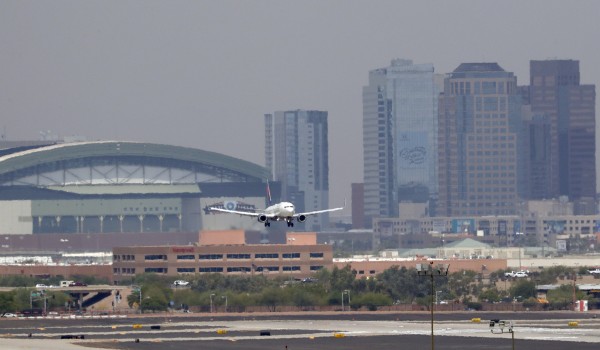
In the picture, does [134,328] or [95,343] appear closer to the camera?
[95,343]

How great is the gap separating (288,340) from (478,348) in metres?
19.2

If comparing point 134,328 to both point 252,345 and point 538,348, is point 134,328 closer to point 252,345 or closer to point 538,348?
point 252,345

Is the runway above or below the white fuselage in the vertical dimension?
below

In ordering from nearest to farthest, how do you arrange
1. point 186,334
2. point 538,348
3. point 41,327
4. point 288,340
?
point 538,348 → point 288,340 → point 186,334 → point 41,327

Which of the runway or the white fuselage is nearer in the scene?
the runway

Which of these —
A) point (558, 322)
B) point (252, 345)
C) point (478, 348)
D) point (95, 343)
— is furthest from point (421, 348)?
point (558, 322)

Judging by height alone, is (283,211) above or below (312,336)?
above

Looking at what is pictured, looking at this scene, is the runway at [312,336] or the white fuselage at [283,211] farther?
the white fuselage at [283,211]

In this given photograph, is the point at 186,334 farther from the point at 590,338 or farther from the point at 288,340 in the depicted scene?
the point at 590,338

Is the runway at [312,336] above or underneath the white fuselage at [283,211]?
underneath

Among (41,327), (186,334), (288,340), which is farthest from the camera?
(41,327)

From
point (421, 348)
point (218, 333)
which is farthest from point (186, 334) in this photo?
point (421, 348)

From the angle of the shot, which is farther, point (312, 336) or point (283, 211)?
point (312, 336)

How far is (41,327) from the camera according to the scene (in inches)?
7805
